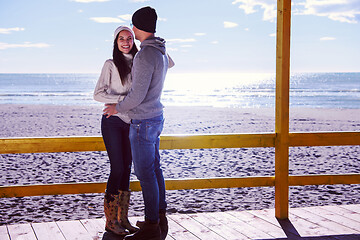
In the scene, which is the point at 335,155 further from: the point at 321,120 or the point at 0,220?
the point at 321,120

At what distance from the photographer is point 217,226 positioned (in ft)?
11.5

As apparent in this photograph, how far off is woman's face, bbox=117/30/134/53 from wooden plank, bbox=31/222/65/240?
157cm

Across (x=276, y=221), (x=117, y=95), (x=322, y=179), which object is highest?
(x=117, y=95)

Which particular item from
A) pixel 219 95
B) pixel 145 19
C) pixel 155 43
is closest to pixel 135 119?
pixel 155 43

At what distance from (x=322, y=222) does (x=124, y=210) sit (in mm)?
1727

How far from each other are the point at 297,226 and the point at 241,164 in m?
4.26

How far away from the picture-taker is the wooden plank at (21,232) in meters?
3.26

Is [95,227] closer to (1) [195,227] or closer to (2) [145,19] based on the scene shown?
(1) [195,227]

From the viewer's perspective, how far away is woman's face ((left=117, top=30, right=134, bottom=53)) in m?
3.06

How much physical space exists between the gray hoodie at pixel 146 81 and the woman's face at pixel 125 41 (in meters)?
0.22

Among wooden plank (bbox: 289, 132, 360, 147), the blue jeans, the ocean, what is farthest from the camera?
the ocean

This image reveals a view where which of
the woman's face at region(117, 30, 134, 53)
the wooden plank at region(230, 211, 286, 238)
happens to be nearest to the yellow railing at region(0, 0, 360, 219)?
the wooden plank at region(230, 211, 286, 238)

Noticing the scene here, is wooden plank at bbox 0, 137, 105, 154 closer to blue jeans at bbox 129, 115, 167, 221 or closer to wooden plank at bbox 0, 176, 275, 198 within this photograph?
wooden plank at bbox 0, 176, 275, 198

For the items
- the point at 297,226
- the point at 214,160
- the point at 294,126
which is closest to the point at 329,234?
the point at 297,226
